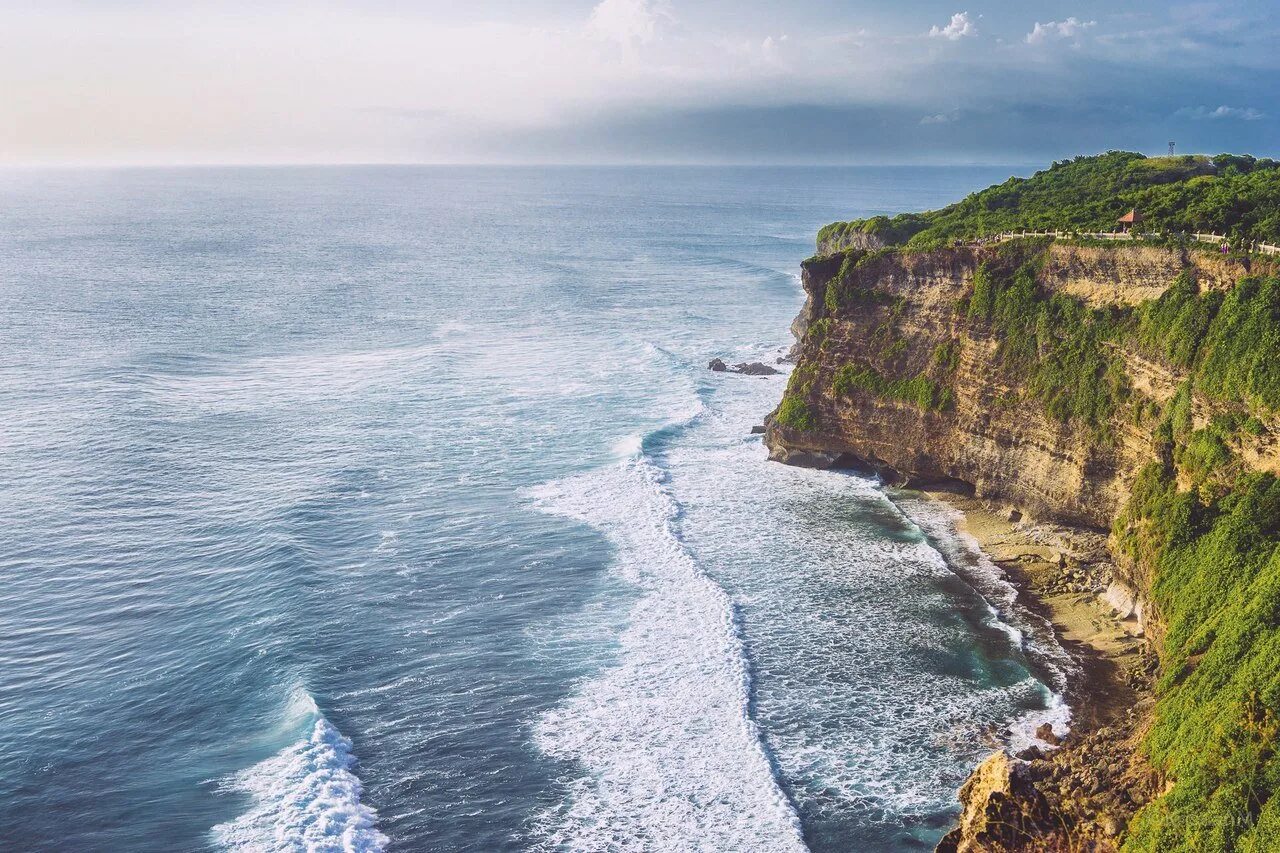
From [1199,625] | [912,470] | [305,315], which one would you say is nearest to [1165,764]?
[1199,625]

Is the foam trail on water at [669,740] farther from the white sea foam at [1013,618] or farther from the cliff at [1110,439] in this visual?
the white sea foam at [1013,618]

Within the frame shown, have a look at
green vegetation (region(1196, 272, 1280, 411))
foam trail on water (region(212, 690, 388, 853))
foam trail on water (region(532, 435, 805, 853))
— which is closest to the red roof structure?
green vegetation (region(1196, 272, 1280, 411))

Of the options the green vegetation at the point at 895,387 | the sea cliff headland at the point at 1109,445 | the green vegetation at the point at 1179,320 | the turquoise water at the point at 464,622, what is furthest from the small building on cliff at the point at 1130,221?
the turquoise water at the point at 464,622

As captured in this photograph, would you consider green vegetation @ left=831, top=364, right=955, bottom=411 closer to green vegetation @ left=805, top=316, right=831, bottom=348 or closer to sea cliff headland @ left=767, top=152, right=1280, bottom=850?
sea cliff headland @ left=767, top=152, right=1280, bottom=850

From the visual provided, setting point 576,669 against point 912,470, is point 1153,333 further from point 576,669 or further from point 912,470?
point 576,669

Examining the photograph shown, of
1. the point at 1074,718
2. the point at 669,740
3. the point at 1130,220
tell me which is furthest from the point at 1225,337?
Result: the point at 669,740

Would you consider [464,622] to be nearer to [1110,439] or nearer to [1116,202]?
[1110,439]
